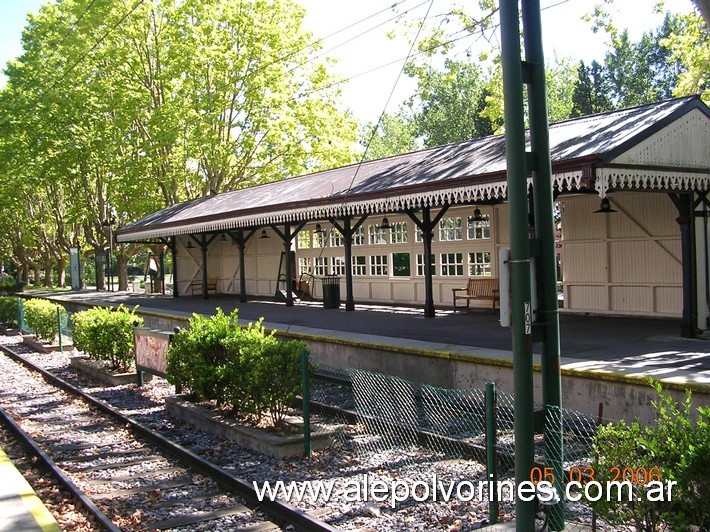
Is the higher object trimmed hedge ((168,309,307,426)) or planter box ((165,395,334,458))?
trimmed hedge ((168,309,307,426))

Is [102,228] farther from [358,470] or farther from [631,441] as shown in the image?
[631,441]

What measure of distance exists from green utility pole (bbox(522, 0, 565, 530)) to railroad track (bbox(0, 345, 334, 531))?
6.48 ft

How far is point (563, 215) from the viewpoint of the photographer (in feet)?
51.0

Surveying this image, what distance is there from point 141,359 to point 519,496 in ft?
30.1

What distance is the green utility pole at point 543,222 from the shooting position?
4.93m

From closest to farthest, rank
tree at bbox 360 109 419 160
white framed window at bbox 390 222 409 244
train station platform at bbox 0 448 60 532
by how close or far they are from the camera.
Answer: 1. train station platform at bbox 0 448 60 532
2. white framed window at bbox 390 222 409 244
3. tree at bbox 360 109 419 160

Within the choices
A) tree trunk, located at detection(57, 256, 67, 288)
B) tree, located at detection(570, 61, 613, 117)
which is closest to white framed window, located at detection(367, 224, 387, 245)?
tree trunk, located at detection(57, 256, 67, 288)

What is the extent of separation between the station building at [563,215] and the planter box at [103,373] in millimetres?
5259

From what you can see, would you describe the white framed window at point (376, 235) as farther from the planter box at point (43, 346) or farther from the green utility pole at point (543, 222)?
the green utility pole at point (543, 222)

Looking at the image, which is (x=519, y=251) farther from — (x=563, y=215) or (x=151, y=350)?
(x=563, y=215)

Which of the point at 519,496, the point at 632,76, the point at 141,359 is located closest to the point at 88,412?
the point at 141,359

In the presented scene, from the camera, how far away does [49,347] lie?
18.8 metres

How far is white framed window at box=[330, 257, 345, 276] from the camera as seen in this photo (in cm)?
2389

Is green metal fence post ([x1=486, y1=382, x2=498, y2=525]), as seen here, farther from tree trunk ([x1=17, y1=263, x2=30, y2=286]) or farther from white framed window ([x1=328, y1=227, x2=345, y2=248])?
tree trunk ([x1=17, y1=263, x2=30, y2=286])
